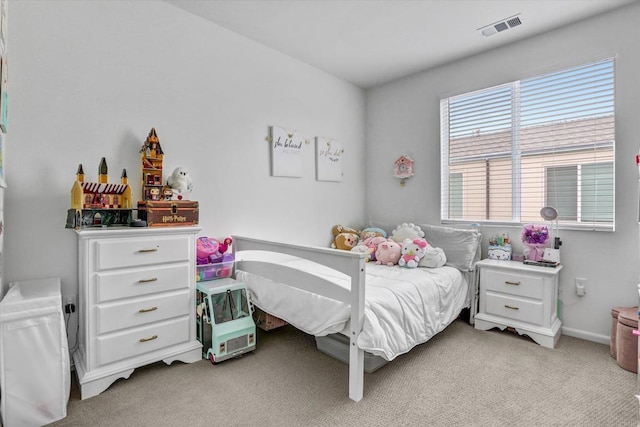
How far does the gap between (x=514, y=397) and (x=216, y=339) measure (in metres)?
1.76

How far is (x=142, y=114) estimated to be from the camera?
231 cm

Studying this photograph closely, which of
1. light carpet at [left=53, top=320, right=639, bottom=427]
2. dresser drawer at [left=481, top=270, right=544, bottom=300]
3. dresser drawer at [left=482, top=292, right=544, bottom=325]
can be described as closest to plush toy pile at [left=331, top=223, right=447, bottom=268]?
dresser drawer at [left=481, top=270, right=544, bottom=300]

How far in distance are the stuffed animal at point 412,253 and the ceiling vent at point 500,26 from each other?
1798mm

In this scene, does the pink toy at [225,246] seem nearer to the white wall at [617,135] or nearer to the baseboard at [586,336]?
the white wall at [617,135]

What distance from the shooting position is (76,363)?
1962 mm

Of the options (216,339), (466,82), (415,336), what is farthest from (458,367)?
(466,82)

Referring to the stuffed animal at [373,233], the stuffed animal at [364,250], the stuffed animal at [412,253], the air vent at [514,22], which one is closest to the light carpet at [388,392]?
the stuffed animal at [412,253]

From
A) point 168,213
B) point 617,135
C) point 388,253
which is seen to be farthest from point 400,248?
point 168,213

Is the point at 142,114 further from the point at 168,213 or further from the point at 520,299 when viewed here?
the point at 520,299

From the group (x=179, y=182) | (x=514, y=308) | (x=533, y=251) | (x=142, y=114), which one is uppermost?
(x=142, y=114)

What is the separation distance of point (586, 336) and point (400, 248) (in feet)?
5.08

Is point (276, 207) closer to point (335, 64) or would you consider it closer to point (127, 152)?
point (127, 152)

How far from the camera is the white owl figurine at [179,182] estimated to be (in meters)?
2.30

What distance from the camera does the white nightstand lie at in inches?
98.9
